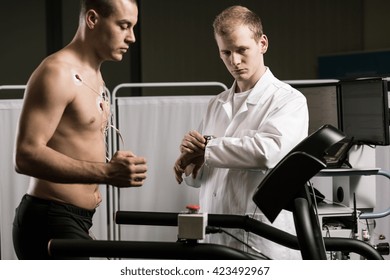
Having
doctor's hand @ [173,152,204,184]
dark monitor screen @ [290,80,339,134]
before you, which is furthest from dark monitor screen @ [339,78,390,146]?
doctor's hand @ [173,152,204,184]

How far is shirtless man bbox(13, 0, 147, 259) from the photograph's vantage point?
137cm

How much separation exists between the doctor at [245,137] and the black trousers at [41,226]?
30 cm

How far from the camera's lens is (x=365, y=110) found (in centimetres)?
266

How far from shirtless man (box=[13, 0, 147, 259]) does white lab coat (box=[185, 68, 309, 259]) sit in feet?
1.09

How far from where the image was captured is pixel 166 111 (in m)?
3.11

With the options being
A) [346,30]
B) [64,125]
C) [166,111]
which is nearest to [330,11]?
[346,30]

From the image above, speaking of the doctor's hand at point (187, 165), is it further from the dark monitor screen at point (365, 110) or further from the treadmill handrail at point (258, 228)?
the dark monitor screen at point (365, 110)

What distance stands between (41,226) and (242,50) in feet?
2.08

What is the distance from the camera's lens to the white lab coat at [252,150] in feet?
5.64

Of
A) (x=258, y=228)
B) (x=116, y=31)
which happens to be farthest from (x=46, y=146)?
(x=258, y=228)

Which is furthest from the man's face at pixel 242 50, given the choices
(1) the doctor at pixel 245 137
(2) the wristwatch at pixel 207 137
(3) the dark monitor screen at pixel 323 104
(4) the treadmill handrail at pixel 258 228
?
(3) the dark monitor screen at pixel 323 104

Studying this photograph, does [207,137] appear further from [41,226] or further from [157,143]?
[157,143]

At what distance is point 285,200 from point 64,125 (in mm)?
532

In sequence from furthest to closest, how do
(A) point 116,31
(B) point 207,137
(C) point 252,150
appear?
(B) point 207,137, (C) point 252,150, (A) point 116,31
